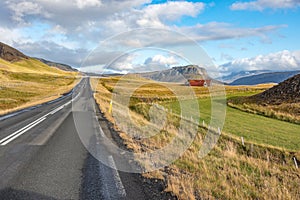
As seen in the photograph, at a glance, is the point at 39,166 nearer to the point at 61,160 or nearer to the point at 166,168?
the point at 61,160

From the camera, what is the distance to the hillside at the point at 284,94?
4688cm

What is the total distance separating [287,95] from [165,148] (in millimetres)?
44479

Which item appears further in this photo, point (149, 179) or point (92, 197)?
point (149, 179)

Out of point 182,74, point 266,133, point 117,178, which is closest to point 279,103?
point 266,133

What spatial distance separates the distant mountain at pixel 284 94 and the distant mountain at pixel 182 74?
37.2 m

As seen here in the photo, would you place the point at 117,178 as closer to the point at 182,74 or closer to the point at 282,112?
the point at 182,74

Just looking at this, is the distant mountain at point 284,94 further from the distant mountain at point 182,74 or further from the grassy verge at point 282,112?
the distant mountain at point 182,74

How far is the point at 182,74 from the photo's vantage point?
1054 centimetres

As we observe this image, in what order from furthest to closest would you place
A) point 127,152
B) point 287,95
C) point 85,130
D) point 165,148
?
point 287,95
point 85,130
point 165,148
point 127,152

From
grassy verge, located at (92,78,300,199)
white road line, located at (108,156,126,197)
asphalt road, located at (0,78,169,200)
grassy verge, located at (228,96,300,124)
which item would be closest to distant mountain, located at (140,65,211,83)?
grassy verge, located at (92,78,300,199)

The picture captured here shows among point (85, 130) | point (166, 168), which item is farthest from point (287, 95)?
point (166, 168)

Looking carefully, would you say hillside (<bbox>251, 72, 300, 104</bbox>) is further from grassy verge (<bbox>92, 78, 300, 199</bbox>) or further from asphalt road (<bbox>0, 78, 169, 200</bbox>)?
asphalt road (<bbox>0, 78, 169, 200</bbox>)

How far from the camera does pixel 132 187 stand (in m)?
6.70

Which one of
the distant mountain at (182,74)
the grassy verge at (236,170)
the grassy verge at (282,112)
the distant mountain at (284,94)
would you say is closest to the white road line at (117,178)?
the grassy verge at (236,170)
